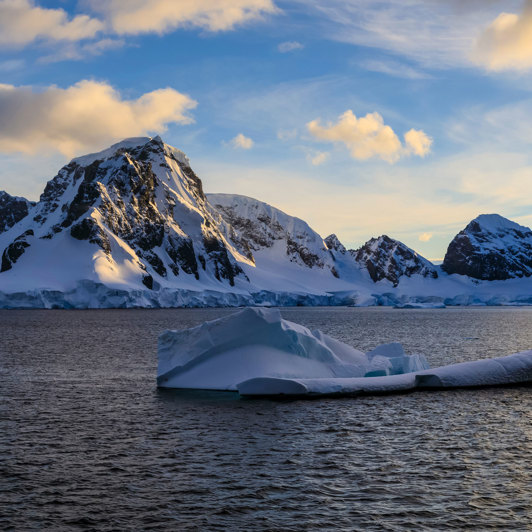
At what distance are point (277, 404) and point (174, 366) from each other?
23.1 feet

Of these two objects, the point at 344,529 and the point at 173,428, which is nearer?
the point at 344,529

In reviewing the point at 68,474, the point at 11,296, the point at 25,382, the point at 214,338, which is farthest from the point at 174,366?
the point at 11,296

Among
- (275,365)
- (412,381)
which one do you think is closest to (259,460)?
(275,365)

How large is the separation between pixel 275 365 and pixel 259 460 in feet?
43.9

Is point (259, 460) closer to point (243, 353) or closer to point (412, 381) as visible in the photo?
point (243, 353)

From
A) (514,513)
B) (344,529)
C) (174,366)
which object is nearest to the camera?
(344,529)

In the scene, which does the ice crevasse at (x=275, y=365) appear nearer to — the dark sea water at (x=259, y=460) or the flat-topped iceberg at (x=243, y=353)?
the flat-topped iceberg at (x=243, y=353)

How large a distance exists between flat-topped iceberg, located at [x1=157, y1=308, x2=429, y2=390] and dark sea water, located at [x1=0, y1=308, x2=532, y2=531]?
145cm

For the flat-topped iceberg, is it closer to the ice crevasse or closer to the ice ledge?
the ice crevasse

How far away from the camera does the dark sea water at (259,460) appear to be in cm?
1574

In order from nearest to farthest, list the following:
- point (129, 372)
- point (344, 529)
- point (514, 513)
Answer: point (344, 529)
point (514, 513)
point (129, 372)

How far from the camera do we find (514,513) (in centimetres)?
1599

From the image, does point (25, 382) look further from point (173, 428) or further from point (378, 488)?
point (378, 488)

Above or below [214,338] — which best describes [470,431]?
below
